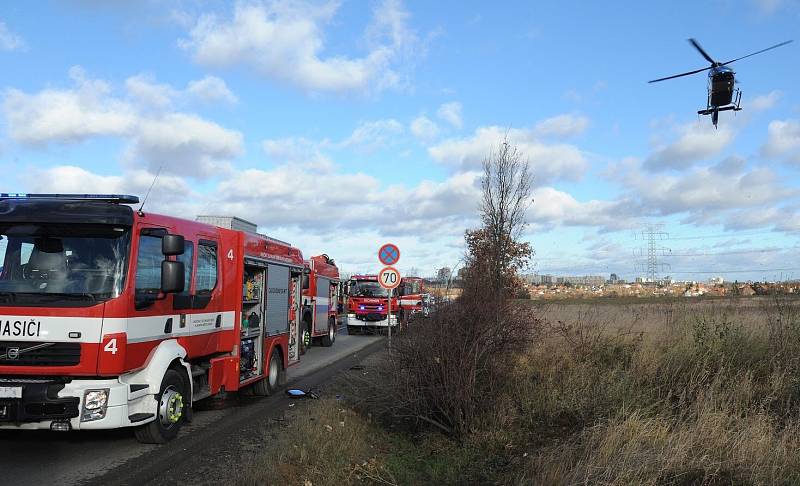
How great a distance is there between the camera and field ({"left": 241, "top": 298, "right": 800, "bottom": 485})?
16.0 ft

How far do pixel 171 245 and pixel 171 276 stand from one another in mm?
362

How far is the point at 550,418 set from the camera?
7.23 meters

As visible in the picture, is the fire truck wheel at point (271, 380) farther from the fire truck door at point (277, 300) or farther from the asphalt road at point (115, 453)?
the asphalt road at point (115, 453)

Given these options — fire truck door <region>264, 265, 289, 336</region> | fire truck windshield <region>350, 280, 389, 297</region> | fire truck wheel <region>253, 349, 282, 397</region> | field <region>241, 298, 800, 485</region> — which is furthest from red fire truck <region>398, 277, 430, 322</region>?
field <region>241, 298, 800, 485</region>

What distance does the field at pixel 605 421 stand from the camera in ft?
16.0

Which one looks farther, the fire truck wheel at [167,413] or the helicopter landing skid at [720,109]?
the helicopter landing skid at [720,109]

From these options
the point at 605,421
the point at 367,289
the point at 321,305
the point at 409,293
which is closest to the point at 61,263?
the point at 605,421

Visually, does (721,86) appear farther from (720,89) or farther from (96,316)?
(96,316)

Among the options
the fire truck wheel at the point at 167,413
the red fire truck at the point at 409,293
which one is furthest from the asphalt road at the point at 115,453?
the red fire truck at the point at 409,293

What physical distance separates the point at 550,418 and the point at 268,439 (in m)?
3.53

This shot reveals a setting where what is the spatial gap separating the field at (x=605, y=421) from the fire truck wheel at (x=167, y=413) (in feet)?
4.07

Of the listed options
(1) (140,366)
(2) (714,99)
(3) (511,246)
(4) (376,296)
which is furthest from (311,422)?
(4) (376,296)

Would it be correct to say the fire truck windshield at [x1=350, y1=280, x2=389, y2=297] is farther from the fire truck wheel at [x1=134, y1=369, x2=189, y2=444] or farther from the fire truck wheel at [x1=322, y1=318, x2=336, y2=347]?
the fire truck wheel at [x1=134, y1=369, x2=189, y2=444]

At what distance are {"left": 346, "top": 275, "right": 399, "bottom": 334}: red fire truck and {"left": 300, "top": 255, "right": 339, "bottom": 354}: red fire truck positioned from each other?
2442 millimetres
